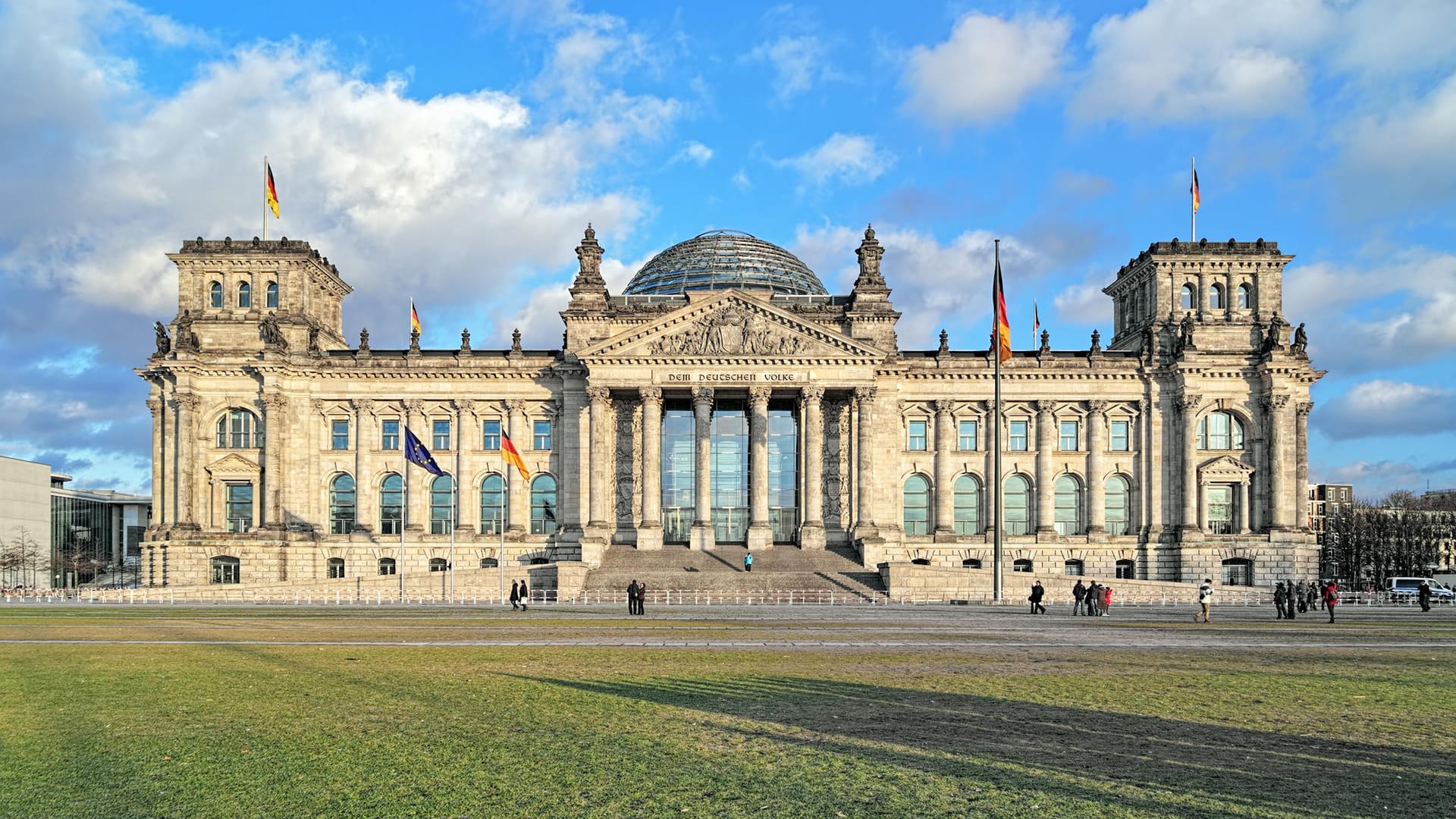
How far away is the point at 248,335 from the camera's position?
9325cm

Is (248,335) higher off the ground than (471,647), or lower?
higher

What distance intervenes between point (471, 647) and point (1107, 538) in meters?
68.7

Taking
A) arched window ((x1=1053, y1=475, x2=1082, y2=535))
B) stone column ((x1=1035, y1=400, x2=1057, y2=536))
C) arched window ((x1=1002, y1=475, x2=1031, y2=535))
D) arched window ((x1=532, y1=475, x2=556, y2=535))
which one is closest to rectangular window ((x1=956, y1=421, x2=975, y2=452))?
arched window ((x1=1002, y1=475, x2=1031, y2=535))

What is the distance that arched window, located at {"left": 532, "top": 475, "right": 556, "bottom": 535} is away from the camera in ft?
308

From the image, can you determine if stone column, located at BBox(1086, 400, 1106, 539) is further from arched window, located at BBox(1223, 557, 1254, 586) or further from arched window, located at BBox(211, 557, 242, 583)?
arched window, located at BBox(211, 557, 242, 583)

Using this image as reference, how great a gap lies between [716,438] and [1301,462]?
4284 centimetres

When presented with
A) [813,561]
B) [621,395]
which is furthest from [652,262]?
[813,561]

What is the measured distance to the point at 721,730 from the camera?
62.7 ft

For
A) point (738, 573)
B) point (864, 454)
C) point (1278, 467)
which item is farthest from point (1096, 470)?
point (738, 573)

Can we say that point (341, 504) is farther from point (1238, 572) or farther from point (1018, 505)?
point (1238, 572)

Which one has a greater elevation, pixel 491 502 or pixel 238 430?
pixel 238 430

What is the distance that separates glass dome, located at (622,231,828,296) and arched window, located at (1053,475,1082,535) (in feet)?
83.7

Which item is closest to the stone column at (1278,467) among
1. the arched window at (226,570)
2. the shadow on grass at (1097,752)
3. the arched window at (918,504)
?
the arched window at (918,504)

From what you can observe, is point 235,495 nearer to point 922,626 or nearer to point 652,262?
point 652,262
